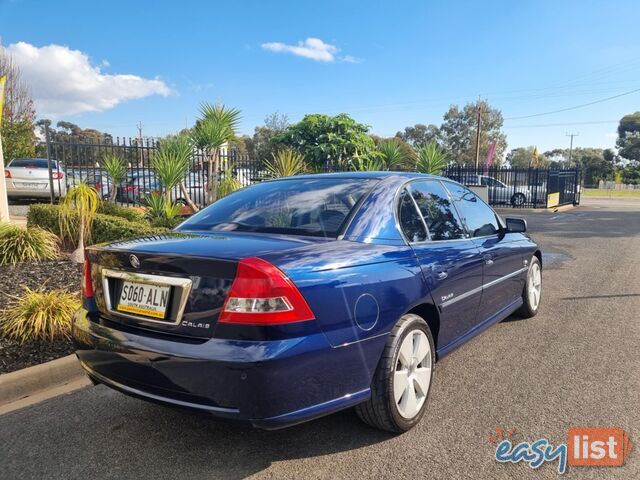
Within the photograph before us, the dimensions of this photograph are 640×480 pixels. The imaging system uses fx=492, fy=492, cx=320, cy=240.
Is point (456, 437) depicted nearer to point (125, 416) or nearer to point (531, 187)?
point (125, 416)

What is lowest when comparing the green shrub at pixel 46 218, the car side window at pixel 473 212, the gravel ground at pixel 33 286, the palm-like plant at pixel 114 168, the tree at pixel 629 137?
the gravel ground at pixel 33 286

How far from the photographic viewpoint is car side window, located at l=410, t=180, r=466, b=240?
352cm

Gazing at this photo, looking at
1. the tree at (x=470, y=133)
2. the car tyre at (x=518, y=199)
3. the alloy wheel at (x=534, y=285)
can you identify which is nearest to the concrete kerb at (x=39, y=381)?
the alloy wheel at (x=534, y=285)

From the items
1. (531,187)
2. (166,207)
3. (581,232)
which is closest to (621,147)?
(531,187)

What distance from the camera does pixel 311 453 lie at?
2.73 meters

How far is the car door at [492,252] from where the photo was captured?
13.2ft

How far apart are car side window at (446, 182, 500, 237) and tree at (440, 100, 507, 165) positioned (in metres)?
69.8

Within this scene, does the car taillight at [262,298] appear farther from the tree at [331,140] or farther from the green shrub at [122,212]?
the tree at [331,140]

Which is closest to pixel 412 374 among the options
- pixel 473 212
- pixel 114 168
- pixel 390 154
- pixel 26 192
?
pixel 473 212

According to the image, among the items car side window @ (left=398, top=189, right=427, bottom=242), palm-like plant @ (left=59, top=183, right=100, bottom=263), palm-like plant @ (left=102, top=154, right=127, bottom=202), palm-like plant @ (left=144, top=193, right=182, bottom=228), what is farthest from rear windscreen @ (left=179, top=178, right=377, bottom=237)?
palm-like plant @ (left=102, top=154, right=127, bottom=202)

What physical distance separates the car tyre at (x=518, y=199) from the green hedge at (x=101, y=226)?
1947cm

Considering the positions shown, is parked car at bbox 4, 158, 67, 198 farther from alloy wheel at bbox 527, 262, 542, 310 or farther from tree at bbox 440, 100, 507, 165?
tree at bbox 440, 100, 507, 165

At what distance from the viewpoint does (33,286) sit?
225 inches

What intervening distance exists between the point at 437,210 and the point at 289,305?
1.84m
